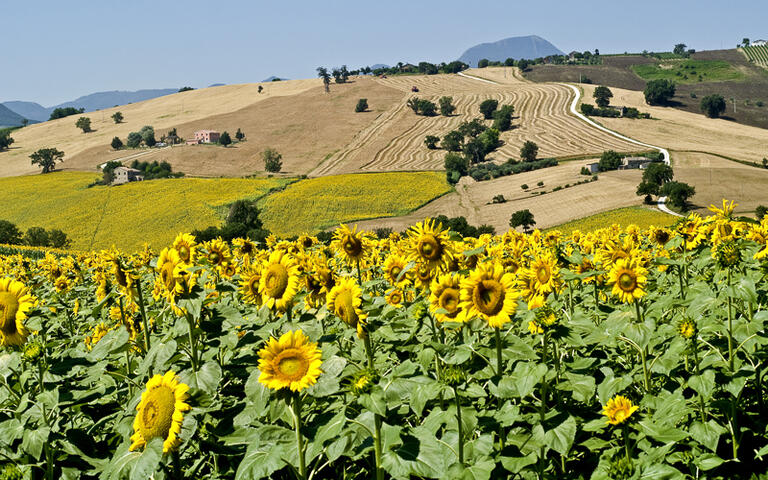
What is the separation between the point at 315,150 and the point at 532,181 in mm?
60681

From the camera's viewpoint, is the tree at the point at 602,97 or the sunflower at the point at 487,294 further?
the tree at the point at 602,97

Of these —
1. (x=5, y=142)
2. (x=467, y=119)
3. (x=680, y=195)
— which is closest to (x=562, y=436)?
(x=680, y=195)

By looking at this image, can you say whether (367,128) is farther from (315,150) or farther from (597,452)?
(597,452)

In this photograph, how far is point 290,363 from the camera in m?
3.53

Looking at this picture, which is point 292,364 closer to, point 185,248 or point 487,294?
point 487,294

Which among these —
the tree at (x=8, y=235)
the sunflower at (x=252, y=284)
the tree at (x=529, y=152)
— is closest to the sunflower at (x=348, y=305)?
the sunflower at (x=252, y=284)

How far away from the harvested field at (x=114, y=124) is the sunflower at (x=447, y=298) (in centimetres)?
13806

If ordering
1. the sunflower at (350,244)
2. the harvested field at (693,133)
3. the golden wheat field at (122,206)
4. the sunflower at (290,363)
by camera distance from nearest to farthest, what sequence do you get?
1. the sunflower at (290,363)
2. the sunflower at (350,244)
3. the golden wheat field at (122,206)
4. the harvested field at (693,133)

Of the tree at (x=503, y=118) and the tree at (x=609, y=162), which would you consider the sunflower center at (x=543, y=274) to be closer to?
the tree at (x=609, y=162)

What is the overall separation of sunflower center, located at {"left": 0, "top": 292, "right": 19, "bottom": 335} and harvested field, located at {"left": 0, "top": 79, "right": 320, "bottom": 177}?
13595 cm

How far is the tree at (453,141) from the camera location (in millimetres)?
124125

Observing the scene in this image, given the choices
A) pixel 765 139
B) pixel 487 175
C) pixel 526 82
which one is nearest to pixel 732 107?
pixel 765 139

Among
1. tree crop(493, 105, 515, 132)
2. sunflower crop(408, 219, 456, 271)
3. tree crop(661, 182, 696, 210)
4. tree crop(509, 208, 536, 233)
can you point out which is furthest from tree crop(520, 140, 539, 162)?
sunflower crop(408, 219, 456, 271)

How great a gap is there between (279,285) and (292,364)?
1.38 m
